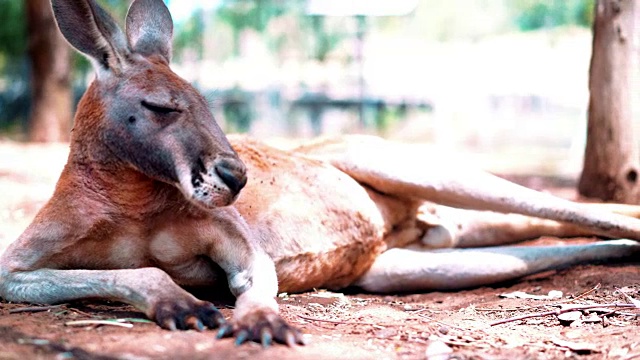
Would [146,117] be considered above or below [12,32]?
below

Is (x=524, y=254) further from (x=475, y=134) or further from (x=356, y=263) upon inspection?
(x=475, y=134)

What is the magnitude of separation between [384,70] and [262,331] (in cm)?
1192

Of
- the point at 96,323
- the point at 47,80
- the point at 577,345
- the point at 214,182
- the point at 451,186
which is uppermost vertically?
the point at 47,80

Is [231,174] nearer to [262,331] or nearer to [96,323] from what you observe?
[262,331]

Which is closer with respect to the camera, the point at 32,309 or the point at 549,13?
the point at 32,309

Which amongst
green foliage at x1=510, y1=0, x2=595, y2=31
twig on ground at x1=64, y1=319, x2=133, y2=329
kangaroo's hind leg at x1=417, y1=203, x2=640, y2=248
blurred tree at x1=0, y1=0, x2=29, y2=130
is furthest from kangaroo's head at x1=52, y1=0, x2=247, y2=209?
blurred tree at x1=0, y1=0, x2=29, y2=130

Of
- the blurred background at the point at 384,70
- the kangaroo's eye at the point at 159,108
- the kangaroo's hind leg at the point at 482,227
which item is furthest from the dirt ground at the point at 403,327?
the blurred background at the point at 384,70

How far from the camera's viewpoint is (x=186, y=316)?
2965 millimetres

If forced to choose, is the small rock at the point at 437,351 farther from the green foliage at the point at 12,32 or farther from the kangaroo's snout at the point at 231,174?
the green foliage at the point at 12,32

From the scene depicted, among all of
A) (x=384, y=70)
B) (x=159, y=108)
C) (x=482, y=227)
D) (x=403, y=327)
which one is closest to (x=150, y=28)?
(x=159, y=108)

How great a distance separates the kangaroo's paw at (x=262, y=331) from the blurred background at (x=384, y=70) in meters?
9.96

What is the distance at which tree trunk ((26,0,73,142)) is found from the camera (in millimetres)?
11844

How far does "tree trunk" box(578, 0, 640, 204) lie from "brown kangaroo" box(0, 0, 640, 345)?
37.9 inches

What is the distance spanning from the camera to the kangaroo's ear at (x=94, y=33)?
132 inches
